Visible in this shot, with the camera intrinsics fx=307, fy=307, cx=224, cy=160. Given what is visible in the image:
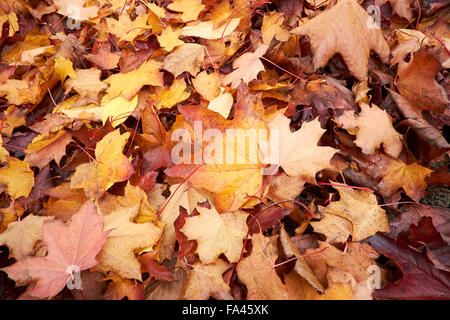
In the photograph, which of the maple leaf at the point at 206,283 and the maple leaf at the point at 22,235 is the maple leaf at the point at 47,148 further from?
the maple leaf at the point at 206,283

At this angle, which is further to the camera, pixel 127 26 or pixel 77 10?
pixel 77 10

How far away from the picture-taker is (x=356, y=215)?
837mm

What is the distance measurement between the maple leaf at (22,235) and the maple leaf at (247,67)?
71 centimetres

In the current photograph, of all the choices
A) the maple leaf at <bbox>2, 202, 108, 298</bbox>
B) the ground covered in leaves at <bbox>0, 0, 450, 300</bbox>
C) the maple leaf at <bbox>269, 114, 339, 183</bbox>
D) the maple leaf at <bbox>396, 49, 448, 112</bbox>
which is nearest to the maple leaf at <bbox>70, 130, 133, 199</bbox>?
the ground covered in leaves at <bbox>0, 0, 450, 300</bbox>

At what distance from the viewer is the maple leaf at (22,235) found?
0.89m

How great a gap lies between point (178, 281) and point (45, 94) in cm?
91

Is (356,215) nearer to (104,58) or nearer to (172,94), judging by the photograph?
(172,94)

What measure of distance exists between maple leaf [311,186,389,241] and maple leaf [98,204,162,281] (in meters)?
0.45

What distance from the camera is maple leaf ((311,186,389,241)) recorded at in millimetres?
823

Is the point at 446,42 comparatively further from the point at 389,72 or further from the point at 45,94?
the point at 45,94

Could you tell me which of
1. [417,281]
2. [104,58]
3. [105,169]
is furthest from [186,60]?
[417,281]

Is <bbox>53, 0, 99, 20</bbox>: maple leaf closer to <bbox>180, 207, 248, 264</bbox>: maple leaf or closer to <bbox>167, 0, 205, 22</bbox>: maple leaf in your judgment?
<bbox>167, 0, 205, 22</bbox>: maple leaf

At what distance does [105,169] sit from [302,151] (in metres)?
0.59

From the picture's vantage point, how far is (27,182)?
1028 mm
